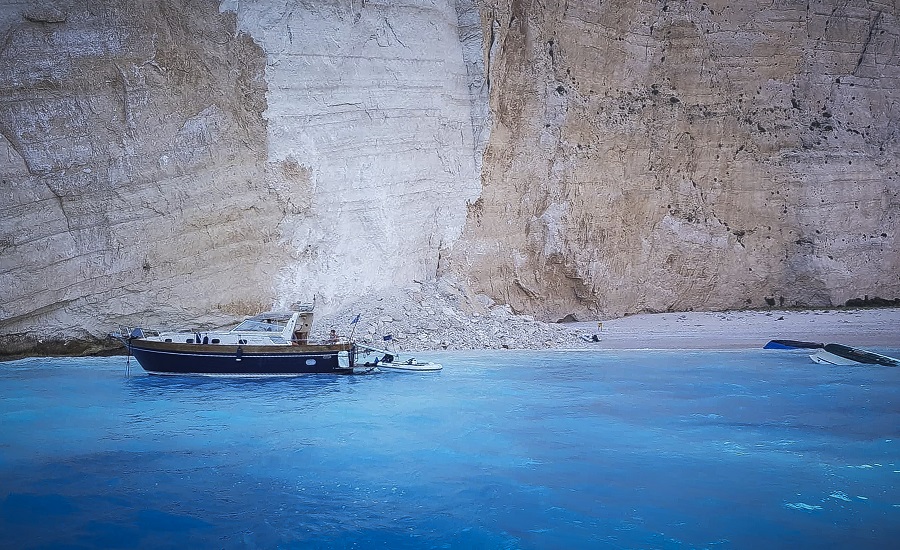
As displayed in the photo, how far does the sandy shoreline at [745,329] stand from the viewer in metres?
17.6

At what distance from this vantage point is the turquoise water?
20.5 feet

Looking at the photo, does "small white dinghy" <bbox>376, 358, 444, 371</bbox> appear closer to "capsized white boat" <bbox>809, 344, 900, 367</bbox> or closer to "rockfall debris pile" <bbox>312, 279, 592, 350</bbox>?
"rockfall debris pile" <bbox>312, 279, 592, 350</bbox>

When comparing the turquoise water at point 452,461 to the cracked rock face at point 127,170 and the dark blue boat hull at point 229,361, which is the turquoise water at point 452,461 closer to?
the dark blue boat hull at point 229,361

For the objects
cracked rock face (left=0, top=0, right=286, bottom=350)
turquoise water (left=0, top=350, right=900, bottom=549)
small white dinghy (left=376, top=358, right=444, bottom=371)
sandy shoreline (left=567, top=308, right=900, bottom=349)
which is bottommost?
turquoise water (left=0, top=350, right=900, bottom=549)

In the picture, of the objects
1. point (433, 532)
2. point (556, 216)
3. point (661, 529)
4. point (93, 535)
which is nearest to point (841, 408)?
point (661, 529)

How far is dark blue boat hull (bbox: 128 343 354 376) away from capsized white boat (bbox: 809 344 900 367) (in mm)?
9461

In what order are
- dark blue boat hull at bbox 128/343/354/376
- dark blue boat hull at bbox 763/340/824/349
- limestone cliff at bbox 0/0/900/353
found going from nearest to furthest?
1. dark blue boat hull at bbox 128/343/354/376
2. limestone cliff at bbox 0/0/900/353
3. dark blue boat hull at bbox 763/340/824/349

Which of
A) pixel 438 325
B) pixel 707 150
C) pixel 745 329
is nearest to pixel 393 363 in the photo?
pixel 438 325

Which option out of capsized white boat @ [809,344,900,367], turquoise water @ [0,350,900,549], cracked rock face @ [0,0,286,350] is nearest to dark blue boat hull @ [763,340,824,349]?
capsized white boat @ [809,344,900,367]

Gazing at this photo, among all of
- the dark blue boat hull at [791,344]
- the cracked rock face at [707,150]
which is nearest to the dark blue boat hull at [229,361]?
the cracked rock face at [707,150]

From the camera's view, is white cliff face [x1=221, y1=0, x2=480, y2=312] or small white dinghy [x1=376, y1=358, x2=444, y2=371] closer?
small white dinghy [x1=376, y1=358, x2=444, y2=371]

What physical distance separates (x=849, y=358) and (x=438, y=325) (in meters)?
8.24

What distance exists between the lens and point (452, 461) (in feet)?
27.0

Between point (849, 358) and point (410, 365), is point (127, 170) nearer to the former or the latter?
point (410, 365)
